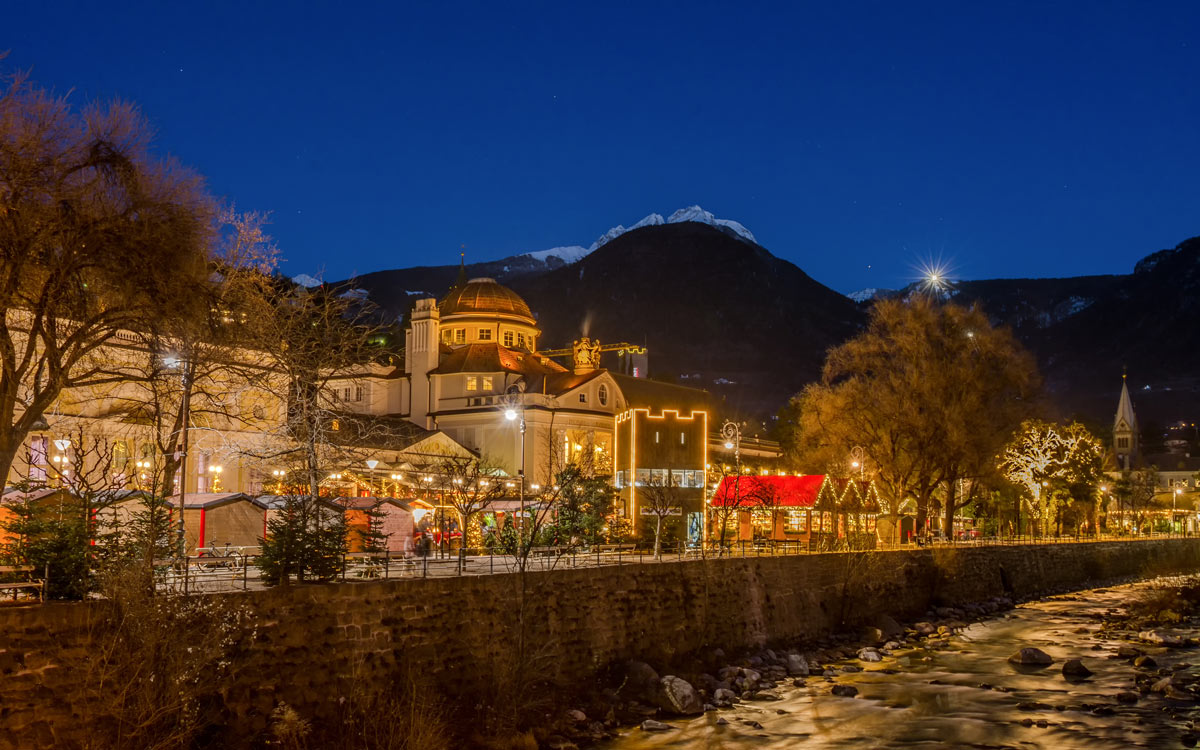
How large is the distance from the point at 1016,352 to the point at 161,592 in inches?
2195

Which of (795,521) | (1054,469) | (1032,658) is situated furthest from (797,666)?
(1054,469)

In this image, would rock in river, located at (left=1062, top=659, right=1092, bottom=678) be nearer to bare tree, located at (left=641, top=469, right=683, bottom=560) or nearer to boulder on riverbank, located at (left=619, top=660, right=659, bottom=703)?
boulder on riverbank, located at (left=619, top=660, right=659, bottom=703)

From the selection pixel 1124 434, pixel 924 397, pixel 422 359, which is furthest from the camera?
pixel 1124 434

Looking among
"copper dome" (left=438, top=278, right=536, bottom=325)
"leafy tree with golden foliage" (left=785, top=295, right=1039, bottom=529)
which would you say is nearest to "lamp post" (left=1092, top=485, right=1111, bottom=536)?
"leafy tree with golden foliage" (left=785, top=295, right=1039, bottom=529)

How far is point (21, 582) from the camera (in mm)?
19672

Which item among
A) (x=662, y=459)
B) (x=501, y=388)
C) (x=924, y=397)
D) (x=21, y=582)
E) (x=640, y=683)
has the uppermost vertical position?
(x=501, y=388)

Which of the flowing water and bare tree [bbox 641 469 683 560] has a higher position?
bare tree [bbox 641 469 683 560]

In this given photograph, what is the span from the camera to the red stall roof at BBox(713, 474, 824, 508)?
59.7 m

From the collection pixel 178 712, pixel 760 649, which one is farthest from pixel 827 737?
pixel 178 712

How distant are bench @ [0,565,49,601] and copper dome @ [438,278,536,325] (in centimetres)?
8278

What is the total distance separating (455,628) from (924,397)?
4280cm

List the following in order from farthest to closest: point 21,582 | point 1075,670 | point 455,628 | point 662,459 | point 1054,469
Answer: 1. point 1054,469
2. point 662,459
3. point 1075,670
4. point 455,628
5. point 21,582

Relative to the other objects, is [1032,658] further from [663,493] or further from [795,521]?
[795,521]

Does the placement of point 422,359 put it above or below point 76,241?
above
